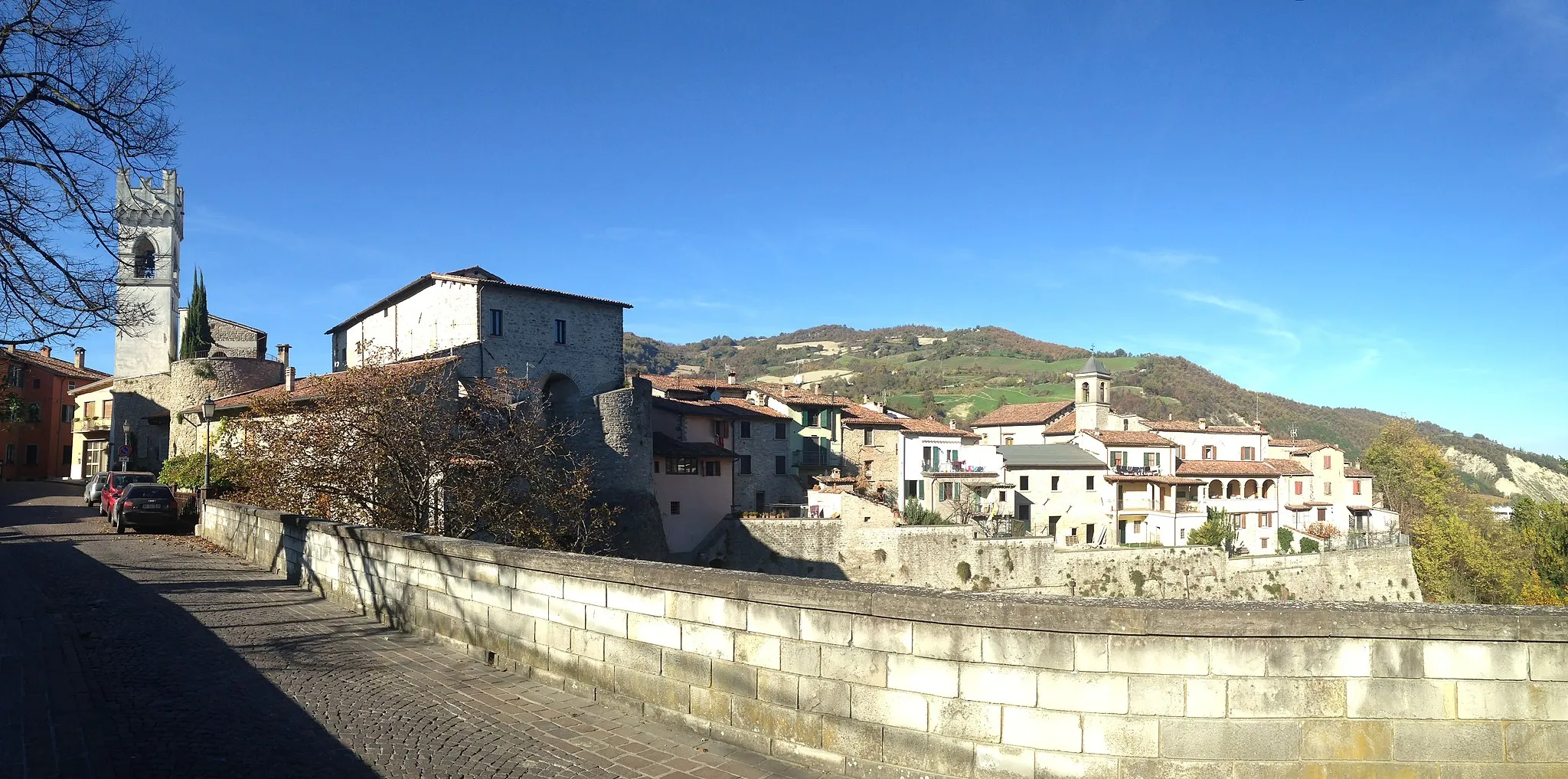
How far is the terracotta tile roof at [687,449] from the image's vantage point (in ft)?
138

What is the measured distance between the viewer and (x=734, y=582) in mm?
6371

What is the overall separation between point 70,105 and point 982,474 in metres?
47.6

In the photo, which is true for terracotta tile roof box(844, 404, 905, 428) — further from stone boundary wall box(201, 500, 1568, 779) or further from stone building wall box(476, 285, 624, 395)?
stone boundary wall box(201, 500, 1568, 779)

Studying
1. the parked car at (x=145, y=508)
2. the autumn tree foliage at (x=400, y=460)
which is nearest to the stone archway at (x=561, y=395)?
the parked car at (x=145, y=508)

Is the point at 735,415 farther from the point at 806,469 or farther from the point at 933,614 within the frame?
the point at 933,614

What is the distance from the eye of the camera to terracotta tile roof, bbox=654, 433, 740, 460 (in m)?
42.2

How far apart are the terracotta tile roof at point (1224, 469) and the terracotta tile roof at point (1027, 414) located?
11203mm

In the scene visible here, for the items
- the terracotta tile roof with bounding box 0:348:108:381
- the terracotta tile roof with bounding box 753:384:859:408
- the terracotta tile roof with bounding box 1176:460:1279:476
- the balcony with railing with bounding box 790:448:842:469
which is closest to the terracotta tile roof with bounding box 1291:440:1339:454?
the terracotta tile roof with bounding box 1176:460:1279:476

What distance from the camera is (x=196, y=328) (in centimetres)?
4931

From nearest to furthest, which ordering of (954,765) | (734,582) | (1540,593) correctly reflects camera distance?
(954,765), (734,582), (1540,593)

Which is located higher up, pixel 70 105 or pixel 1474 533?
pixel 70 105

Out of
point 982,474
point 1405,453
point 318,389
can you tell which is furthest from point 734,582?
point 1405,453

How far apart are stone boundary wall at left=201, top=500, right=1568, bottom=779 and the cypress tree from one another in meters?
52.8

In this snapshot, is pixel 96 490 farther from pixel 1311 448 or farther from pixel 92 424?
pixel 1311 448
